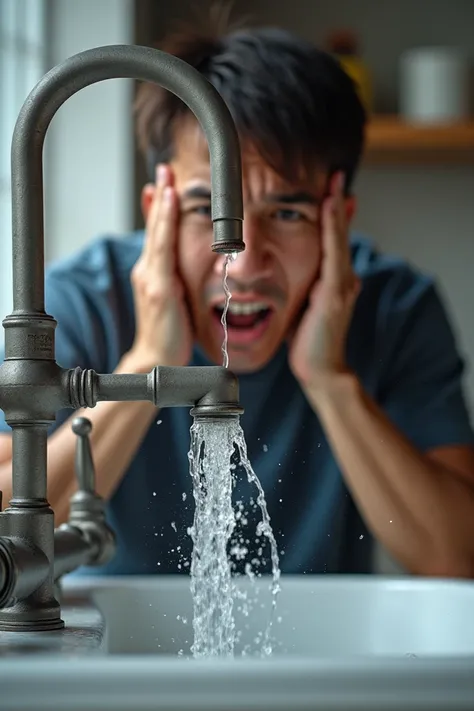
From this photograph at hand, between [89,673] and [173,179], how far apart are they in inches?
33.6

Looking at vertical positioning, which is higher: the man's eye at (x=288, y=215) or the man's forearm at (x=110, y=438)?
the man's eye at (x=288, y=215)

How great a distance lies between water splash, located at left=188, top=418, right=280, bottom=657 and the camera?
0.69 m

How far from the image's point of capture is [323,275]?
4.36ft

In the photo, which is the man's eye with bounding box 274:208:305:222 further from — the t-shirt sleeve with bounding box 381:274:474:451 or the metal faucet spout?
the metal faucet spout

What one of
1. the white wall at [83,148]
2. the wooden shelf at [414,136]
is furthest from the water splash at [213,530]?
the wooden shelf at [414,136]

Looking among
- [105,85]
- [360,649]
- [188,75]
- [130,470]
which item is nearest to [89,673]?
[188,75]

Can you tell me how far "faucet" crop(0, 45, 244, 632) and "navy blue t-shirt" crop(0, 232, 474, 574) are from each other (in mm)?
220

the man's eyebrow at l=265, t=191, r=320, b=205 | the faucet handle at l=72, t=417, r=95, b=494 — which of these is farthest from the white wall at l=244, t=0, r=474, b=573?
the faucet handle at l=72, t=417, r=95, b=494

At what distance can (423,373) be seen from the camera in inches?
56.4

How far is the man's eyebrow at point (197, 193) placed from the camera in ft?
4.04

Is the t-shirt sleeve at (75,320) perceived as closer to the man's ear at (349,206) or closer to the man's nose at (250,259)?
the man's nose at (250,259)

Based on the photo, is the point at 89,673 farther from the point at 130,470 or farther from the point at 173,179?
the point at 173,179

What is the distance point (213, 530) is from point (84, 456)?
0.20 m

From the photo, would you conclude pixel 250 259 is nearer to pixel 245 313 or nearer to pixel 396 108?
pixel 245 313
